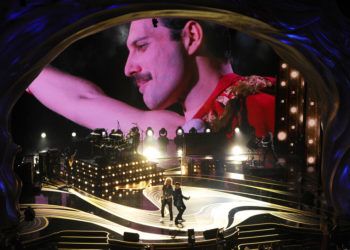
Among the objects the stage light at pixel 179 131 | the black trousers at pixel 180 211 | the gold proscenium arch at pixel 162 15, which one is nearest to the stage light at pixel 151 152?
the stage light at pixel 179 131

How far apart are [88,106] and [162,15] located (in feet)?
38.7

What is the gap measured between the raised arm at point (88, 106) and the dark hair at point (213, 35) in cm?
356

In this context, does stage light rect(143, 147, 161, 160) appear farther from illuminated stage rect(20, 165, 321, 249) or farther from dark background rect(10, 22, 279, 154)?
→ illuminated stage rect(20, 165, 321, 249)

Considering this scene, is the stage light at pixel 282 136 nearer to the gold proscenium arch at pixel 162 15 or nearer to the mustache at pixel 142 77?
the mustache at pixel 142 77

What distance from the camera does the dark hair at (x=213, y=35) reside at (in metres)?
20.7

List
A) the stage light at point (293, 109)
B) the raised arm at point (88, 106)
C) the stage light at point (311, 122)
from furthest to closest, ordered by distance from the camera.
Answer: the raised arm at point (88, 106)
the stage light at point (293, 109)
the stage light at point (311, 122)

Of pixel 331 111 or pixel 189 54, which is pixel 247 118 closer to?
pixel 189 54

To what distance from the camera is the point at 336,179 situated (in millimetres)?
11352

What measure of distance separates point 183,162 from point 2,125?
936 centimetres

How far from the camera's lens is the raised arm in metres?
21.4

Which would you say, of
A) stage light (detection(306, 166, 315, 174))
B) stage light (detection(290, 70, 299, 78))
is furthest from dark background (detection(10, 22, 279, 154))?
stage light (detection(306, 166, 315, 174))

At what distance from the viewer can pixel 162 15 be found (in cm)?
1045

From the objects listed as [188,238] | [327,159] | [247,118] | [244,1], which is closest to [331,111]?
[327,159]

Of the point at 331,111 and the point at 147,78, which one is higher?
the point at 147,78
